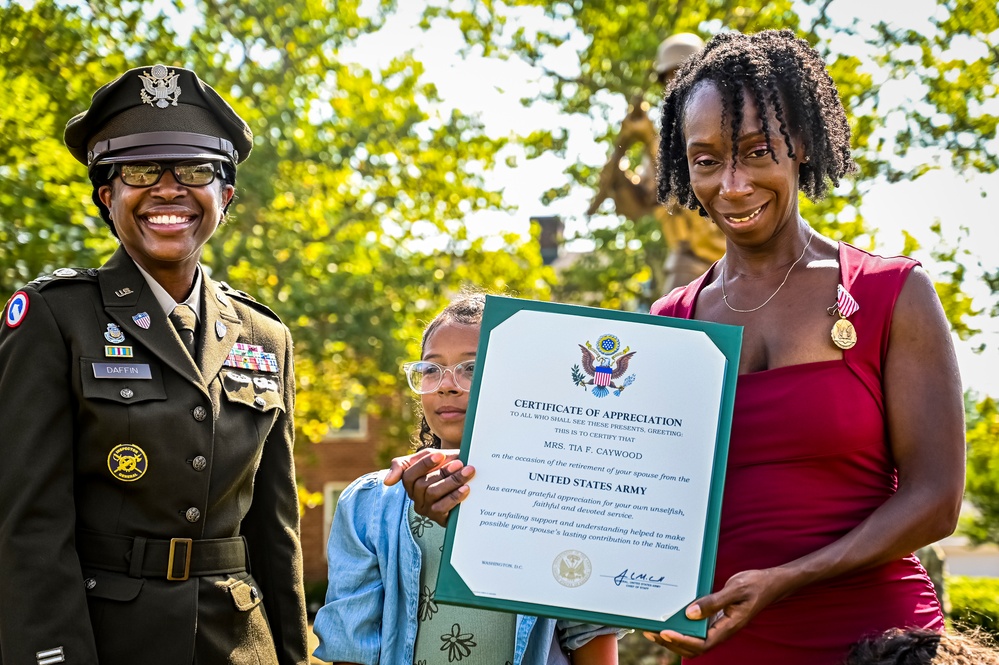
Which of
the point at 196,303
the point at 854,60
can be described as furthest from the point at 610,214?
the point at 196,303

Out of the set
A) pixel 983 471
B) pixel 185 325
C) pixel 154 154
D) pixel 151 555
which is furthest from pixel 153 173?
pixel 983 471

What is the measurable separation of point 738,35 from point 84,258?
23.9ft

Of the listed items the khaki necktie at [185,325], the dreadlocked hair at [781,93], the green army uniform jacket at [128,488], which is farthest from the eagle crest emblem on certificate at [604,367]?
the khaki necktie at [185,325]

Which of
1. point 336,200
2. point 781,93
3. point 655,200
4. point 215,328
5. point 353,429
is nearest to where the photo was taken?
point 781,93

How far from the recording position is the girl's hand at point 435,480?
2.53m

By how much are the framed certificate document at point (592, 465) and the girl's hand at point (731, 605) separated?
3 cm

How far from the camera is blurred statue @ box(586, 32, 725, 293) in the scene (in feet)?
29.7

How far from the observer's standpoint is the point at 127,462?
117 inches

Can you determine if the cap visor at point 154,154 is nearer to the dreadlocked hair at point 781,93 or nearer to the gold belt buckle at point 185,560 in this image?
the gold belt buckle at point 185,560

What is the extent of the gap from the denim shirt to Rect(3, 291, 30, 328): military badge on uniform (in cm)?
99

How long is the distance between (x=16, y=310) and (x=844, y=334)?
7.07ft

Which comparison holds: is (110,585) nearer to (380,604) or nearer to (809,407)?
(380,604)

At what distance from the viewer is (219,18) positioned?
48.1 feet
